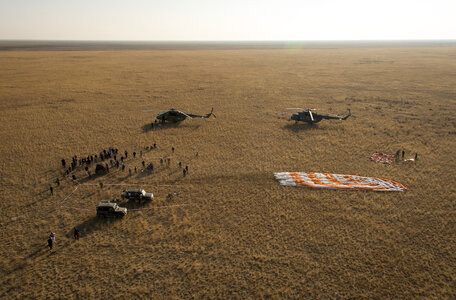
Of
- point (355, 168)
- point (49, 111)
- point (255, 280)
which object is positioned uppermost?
point (49, 111)

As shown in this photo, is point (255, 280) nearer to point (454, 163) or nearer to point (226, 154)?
point (226, 154)

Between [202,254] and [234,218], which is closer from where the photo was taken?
[202,254]

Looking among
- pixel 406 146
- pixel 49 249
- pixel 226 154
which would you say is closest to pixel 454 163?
pixel 406 146

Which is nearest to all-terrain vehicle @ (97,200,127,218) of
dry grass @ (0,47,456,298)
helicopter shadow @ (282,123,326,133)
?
dry grass @ (0,47,456,298)

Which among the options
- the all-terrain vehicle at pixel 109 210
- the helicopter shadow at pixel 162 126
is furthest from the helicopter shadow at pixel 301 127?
the all-terrain vehicle at pixel 109 210

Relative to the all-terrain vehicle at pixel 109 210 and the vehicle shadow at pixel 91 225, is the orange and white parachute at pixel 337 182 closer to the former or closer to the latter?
the all-terrain vehicle at pixel 109 210

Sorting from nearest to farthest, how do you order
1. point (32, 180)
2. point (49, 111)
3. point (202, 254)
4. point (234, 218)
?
point (202, 254) < point (234, 218) < point (32, 180) < point (49, 111)

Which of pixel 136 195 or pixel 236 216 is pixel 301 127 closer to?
pixel 236 216
